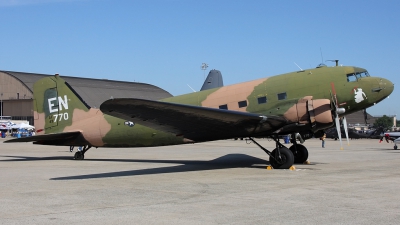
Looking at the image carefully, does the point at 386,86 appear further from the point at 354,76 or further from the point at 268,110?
the point at 268,110

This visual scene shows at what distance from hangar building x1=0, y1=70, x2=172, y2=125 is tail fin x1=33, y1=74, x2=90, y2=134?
71363 millimetres

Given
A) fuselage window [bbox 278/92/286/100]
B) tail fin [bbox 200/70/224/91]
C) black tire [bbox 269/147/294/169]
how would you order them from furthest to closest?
tail fin [bbox 200/70/224/91] → fuselage window [bbox 278/92/286/100] → black tire [bbox 269/147/294/169]

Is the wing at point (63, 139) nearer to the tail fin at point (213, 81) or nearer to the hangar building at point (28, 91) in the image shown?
the tail fin at point (213, 81)

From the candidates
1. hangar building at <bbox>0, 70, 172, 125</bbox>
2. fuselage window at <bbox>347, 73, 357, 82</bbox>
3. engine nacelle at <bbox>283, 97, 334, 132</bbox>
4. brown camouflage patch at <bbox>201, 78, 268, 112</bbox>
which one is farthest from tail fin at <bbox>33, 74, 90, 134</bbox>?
hangar building at <bbox>0, 70, 172, 125</bbox>

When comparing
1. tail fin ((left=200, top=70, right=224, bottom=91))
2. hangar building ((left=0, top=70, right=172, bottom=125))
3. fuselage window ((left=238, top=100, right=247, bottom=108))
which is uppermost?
hangar building ((left=0, top=70, right=172, bottom=125))

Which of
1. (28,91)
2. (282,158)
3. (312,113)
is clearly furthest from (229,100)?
(28,91)

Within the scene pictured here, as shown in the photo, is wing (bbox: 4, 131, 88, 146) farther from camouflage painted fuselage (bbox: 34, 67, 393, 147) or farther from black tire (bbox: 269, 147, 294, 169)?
black tire (bbox: 269, 147, 294, 169)

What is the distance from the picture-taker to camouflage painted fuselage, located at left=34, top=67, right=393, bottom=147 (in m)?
17.0

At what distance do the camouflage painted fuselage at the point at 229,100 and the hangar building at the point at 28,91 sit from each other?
71.7m

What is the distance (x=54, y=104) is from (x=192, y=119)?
9.08m

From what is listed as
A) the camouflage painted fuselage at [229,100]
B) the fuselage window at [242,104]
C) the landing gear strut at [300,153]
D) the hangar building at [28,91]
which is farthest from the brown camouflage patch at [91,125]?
the hangar building at [28,91]

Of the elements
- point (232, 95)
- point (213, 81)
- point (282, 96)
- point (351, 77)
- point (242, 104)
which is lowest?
point (242, 104)

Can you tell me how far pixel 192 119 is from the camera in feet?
52.4

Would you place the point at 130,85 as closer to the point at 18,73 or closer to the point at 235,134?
the point at 18,73
